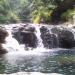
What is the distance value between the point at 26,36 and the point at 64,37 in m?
4.19

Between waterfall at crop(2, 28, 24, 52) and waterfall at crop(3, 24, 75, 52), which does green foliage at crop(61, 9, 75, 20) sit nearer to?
waterfall at crop(3, 24, 75, 52)

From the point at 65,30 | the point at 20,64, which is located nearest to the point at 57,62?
the point at 20,64

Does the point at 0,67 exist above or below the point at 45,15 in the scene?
below

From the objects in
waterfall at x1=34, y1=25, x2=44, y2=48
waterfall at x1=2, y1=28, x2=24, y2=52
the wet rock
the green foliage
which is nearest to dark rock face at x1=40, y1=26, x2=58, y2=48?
waterfall at x1=34, y1=25, x2=44, y2=48

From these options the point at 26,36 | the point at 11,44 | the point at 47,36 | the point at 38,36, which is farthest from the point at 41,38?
the point at 11,44

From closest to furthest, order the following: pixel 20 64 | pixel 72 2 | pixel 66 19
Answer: pixel 20 64, pixel 66 19, pixel 72 2

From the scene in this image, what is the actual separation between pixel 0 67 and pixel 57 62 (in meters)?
3.85

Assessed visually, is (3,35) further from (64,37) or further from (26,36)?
(64,37)

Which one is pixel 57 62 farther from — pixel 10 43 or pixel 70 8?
pixel 70 8

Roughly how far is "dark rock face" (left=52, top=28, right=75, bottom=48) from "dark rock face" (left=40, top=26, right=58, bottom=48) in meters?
0.53

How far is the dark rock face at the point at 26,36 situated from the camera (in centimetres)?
3109

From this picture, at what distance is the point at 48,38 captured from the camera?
32.4 m

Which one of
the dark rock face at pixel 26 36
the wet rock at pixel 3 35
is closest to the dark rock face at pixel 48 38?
the dark rock face at pixel 26 36

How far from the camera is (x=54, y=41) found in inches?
1266
